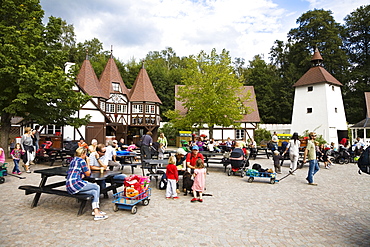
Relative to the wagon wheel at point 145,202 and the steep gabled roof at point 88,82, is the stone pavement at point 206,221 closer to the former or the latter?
the wagon wheel at point 145,202

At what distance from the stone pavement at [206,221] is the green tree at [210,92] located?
15.5 metres

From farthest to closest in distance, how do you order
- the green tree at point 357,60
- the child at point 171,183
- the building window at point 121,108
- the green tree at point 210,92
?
1. the green tree at point 357,60
2. the building window at point 121,108
3. the green tree at point 210,92
4. the child at point 171,183

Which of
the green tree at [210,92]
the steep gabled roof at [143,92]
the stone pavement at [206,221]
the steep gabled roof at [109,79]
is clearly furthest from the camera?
the steep gabled roof at [143,92]

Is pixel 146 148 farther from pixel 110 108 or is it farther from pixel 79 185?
pixel 110 108

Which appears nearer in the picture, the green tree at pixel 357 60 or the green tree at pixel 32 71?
the green tree at pixel 32 71

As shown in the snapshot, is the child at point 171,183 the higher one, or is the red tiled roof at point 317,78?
the red tiled roof at point 317,78

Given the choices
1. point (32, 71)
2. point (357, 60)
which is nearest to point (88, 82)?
point (32, 71)

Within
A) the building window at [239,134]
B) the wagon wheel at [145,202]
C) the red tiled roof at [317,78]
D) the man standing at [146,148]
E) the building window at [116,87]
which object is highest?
the red tiled roof at [317,78]

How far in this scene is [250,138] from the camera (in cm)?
3158

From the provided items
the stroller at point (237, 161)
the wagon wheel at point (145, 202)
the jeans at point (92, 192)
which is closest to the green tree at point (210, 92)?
the stroller at point (237, 161)

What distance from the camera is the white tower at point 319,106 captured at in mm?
29016

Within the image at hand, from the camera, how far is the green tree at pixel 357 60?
37.3 m

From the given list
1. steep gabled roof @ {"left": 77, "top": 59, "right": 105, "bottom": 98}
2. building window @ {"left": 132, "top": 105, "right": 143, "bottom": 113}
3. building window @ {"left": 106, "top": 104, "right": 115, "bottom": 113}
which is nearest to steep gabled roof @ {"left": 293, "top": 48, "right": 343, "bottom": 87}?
building window @ {"left": 132, "top": 105, "right": 143, "bottom": 113}

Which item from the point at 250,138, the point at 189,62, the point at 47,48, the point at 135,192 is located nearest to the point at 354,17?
the point at 250,138
